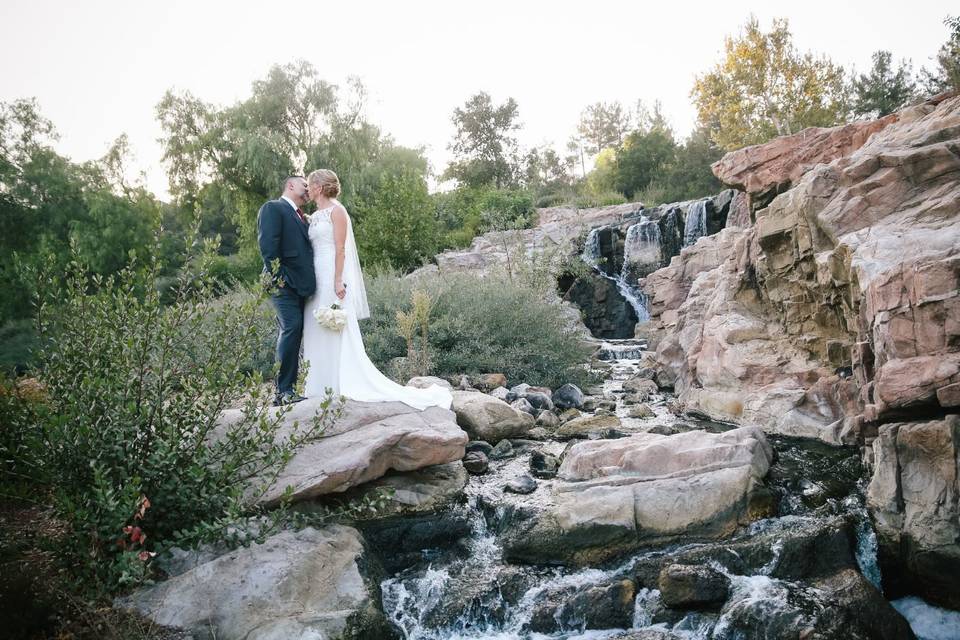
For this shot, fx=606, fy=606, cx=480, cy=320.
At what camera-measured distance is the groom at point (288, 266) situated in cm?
557

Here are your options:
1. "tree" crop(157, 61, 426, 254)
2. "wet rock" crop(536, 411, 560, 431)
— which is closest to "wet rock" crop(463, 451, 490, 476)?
"wet rock" crop(536, 411, 560, 431)

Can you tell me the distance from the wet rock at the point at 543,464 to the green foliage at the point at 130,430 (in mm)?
2539

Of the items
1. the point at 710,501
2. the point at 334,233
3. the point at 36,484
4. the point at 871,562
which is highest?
the point at 334,233

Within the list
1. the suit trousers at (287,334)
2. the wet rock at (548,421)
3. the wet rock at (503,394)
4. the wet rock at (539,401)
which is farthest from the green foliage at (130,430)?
the wet rock at (539,401)

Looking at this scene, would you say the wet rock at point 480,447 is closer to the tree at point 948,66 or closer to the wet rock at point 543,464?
the wet rock at point 543,464

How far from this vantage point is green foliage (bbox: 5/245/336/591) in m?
3.23

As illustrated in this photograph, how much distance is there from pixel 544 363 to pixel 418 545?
18.9ft

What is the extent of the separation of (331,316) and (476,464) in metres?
2.00

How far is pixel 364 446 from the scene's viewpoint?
4789 millimetres

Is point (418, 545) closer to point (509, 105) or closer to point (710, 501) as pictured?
point (710, 501)

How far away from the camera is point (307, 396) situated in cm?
590

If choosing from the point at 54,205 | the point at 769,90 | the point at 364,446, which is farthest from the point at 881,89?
the point at 54,205

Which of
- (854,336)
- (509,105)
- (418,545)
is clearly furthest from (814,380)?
(509,105)

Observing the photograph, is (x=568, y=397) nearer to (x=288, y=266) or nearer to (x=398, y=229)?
(x=288, y=266)
